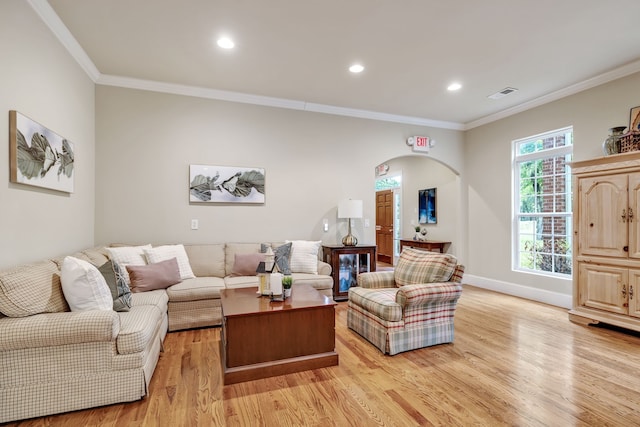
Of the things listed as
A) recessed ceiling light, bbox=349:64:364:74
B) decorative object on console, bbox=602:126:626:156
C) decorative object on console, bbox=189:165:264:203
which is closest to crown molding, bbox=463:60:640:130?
decorative object on console, bbox=602:126:626:156

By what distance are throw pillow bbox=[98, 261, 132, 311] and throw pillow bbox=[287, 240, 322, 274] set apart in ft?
6.60

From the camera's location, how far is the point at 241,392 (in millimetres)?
2223

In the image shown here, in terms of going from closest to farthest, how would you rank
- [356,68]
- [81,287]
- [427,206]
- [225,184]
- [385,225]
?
[81,287] < [356,68] < [225,184] < [427,206] < [385,225]

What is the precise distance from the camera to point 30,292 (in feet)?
6.46

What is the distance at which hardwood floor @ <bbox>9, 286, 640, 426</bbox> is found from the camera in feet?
6.36

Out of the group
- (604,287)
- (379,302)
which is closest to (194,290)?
(379,302)

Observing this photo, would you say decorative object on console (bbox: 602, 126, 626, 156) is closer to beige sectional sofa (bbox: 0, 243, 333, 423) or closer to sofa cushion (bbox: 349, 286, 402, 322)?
sofa cushion (bbox: 349, 286, 402, 322)

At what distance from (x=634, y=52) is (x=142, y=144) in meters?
5.60

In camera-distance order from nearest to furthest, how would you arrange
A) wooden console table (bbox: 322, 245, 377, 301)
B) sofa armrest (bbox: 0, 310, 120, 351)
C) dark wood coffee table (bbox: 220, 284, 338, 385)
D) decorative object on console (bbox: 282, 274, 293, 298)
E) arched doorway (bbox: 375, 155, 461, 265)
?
sofa armrest (bbox: 0, 310, 120, 351), dark wood coffee table (bbox: 220, 284, 338, 385), decorative object on console (bbox: 282, 274, 293, 298), wooden console table (bbox: 322, 245, 377, 301), arched doorway (bbox: 375, 155, 461, 265)

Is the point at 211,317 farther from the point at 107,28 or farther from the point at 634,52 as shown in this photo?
the point at 634,52

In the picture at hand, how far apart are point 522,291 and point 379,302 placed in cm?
322

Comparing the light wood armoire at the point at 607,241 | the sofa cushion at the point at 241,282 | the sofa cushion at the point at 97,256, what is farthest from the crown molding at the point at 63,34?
the light wood armoire at the point at 607,241

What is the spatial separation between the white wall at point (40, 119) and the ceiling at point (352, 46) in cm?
24

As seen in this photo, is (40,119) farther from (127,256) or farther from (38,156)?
(127,256)
